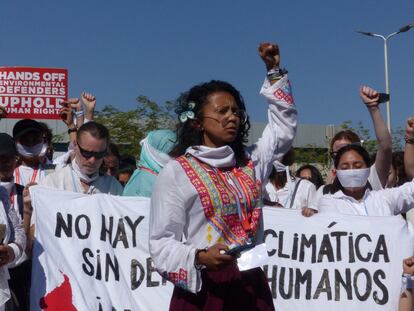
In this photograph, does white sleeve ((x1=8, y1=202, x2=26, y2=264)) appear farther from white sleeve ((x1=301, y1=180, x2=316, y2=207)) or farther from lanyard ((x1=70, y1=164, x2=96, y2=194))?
white sleeve ((x1=301, y1=180, x2=316, y2=207))

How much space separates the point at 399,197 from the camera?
5512mm

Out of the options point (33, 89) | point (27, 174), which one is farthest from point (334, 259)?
point (33, 89)

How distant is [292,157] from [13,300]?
3036 mm

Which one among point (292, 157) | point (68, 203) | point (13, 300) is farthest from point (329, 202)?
point (13, 300)

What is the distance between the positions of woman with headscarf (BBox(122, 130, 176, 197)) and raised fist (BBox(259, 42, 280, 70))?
5.80 feet

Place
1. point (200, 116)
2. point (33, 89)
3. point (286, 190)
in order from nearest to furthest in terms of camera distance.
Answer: point (200, 116) < point (286, 190) < point (33, 89)

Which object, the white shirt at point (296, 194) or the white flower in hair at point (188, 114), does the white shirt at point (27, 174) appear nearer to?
the white shirt at point (296, 194)

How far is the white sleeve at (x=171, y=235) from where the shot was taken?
10.7 ft

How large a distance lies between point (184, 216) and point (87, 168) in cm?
245

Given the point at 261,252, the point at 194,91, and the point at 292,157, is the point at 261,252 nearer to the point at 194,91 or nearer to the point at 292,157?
the point at 194,91

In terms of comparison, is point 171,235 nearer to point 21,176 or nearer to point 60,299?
point 60,299

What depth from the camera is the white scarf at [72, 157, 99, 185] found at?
5758 mm

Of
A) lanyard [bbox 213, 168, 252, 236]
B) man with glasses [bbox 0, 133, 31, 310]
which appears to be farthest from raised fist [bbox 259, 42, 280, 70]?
man with glasses [bbox 0, 133, 31, 310]

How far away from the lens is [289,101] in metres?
3.61
